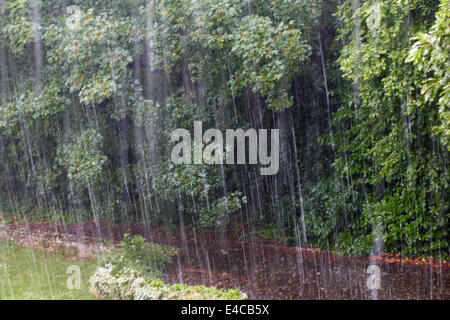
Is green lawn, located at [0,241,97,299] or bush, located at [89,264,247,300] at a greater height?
bush, located at [89,264,247,300]

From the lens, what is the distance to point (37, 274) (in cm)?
755

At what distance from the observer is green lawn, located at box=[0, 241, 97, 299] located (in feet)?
21.1

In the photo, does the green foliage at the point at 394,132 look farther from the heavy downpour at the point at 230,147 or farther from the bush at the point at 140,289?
the bush at the point at 140,289

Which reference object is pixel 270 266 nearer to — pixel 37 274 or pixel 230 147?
pixel 230 147

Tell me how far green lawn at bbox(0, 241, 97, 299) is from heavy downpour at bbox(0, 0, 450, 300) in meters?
0.05

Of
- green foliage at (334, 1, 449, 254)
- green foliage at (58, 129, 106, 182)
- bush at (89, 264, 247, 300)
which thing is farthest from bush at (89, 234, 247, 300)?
green foliage at (334, 1, 449, 254)

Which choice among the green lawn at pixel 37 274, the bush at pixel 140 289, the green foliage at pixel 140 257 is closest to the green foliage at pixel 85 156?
the green foliage at pixel 140 257

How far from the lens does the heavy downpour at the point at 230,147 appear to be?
627 centimetres

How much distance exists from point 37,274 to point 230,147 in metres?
4.10

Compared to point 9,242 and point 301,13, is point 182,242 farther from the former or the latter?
point 301,13

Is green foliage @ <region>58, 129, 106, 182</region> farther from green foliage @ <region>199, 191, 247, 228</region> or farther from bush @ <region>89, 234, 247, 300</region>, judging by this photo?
green foliage @ <region>199, 191, 247, 228</region>

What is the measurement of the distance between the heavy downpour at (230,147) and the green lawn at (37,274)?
1.9 inches

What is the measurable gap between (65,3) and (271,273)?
6.27 meters
